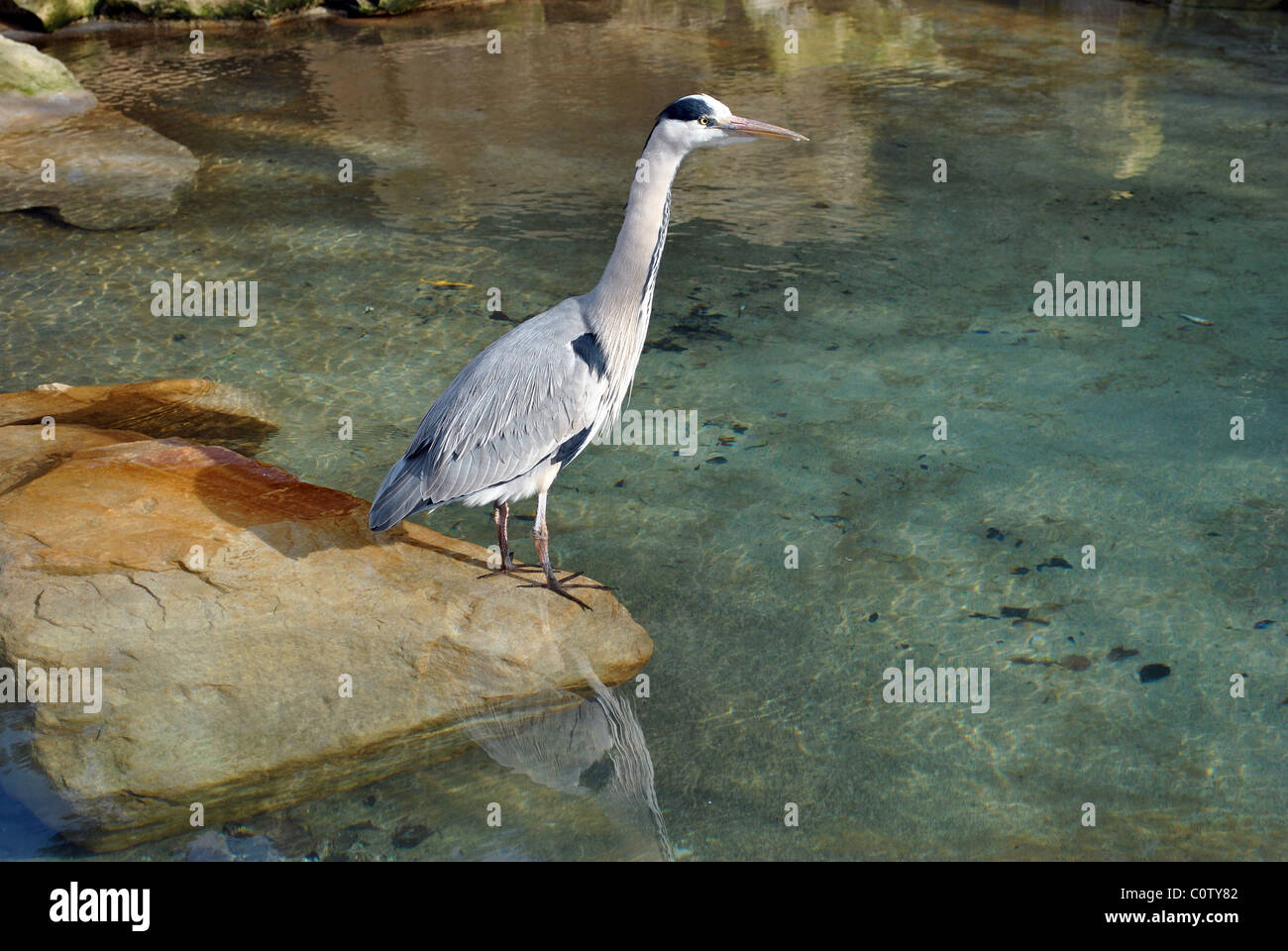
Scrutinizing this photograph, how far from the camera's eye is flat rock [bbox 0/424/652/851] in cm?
407

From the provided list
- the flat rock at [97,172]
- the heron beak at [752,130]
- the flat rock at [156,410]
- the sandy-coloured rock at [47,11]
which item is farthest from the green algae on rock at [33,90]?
the heron beak at [752,130]

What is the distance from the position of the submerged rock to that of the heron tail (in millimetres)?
5075

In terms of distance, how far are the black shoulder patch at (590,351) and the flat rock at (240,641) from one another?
931 millimetres

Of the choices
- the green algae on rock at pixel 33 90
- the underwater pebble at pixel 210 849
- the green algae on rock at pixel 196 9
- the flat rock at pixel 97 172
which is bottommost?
the underwater pebble at pixel 210 849

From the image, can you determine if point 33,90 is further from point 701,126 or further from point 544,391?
point 701,126

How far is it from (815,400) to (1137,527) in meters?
1.84

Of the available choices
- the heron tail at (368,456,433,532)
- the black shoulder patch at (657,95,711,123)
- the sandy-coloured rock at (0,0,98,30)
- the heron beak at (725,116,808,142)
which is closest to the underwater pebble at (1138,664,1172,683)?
the heron beak at (725,116,808,142)

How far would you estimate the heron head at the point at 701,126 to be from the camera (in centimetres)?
457

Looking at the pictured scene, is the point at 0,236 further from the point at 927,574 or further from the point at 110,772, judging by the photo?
the point at 927,574

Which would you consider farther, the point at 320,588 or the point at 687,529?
the point at 687,529

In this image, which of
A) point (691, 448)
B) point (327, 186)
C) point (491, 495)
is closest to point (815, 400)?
point (691, 448)

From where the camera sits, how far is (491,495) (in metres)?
4.88

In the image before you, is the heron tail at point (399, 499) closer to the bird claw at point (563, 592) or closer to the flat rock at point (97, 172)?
the bird claw at point (563, 592)

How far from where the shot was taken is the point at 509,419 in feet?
15.8
